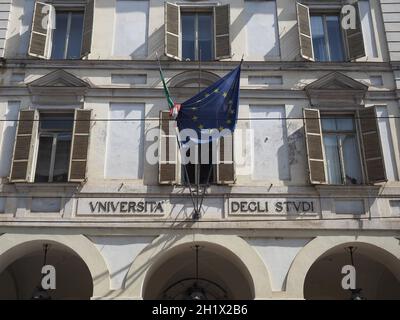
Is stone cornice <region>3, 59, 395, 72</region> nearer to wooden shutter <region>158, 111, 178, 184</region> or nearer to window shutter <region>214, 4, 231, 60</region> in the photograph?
window shutter <region>214, 4, 231, 60</region>

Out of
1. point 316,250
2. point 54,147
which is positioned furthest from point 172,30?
point 316,250

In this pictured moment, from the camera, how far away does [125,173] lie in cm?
1423

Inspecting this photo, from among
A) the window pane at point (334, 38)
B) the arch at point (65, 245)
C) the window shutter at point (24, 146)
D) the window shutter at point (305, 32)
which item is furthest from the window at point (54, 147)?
the window pane at point (334, 38)

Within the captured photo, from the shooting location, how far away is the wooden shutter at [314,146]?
14000mm

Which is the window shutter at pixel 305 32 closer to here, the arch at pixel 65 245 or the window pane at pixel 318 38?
the window pane at pixel 318 38

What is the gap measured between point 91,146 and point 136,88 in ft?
6.55

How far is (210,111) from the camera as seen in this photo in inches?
539

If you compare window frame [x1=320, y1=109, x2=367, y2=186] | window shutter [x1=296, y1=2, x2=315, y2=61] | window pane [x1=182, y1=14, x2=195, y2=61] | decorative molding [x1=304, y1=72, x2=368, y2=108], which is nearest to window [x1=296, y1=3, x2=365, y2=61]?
window shutter [x1=296, y1=2, x2=315, y2=61]

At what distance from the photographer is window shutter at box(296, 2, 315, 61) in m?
15.5

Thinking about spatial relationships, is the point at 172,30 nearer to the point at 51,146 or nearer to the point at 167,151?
the point at 167,151

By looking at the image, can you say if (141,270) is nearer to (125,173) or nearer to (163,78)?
(125,173)

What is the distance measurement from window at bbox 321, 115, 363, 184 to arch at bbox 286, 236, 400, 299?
1649mm

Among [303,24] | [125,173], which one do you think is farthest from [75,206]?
[303,24]

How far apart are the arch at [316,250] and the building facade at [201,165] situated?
3cm
